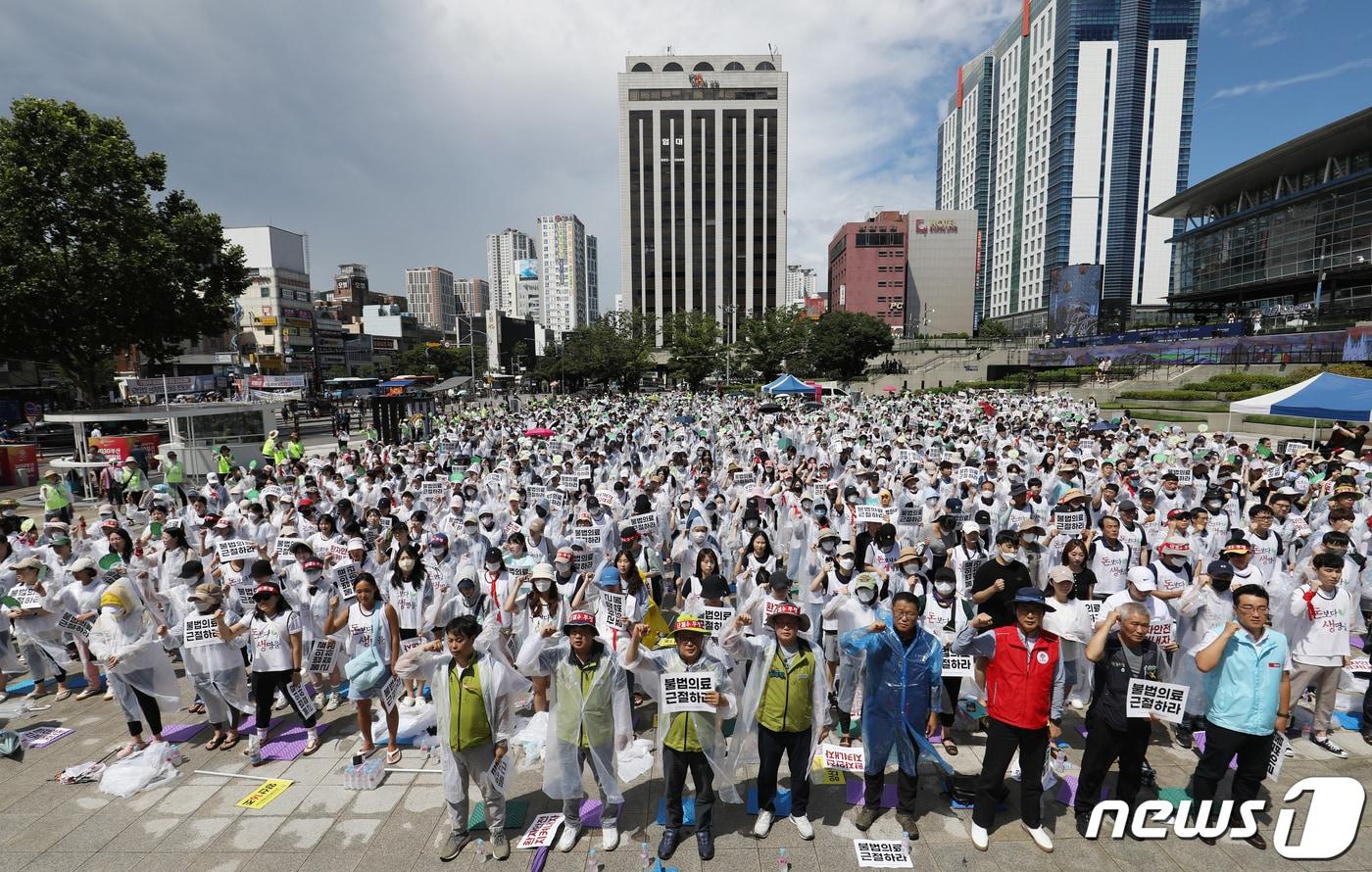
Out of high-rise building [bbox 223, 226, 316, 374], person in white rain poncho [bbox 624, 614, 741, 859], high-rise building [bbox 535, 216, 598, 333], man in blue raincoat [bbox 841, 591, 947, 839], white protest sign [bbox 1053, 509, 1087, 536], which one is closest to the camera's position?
person in white rain poncho [bbox 624, 614, 741, 859]

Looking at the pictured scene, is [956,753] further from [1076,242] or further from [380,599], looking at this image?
[1076,242]

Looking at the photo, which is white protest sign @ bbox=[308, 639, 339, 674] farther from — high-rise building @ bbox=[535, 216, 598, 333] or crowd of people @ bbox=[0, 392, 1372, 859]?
high-rise building @ bbox=[535, 216, 598, 333]

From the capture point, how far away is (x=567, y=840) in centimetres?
423

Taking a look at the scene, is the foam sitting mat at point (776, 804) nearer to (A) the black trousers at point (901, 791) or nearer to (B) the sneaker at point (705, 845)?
(B) the sneaker at point (705, 845)

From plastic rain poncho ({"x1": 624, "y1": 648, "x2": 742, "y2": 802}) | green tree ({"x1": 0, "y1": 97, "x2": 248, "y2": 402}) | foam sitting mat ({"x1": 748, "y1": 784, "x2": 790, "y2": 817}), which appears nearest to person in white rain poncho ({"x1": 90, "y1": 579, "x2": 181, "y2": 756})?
plastic rain poncho ({"x1": 624, "y1": 648, "x2": 742, "y2": 802})

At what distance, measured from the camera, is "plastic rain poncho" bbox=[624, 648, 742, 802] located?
4.00 meters

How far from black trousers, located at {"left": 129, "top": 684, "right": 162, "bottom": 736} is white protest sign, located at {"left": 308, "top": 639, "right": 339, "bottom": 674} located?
1.29 m

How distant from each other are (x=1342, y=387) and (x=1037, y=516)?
30.3 ft

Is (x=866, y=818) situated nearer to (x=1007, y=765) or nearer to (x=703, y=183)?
(x=1007, y=765)

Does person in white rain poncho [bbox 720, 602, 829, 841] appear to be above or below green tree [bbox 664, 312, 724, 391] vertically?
below

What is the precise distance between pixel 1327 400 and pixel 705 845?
15594mm

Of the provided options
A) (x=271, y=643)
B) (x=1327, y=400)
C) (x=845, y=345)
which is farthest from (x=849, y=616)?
(x=845, y=345)

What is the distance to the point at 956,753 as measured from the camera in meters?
5.19

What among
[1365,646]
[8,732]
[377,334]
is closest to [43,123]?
[8,732]
